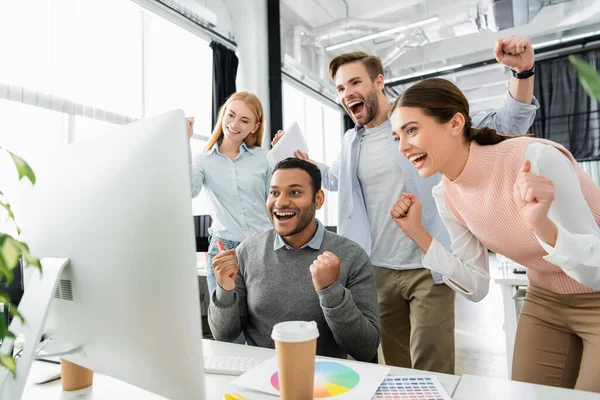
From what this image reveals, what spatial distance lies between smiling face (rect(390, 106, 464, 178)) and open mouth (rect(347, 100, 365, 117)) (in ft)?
1.81

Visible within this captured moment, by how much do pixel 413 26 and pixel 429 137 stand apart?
4002mm

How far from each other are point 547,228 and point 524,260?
0.34m

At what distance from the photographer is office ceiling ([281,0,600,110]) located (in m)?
4.71


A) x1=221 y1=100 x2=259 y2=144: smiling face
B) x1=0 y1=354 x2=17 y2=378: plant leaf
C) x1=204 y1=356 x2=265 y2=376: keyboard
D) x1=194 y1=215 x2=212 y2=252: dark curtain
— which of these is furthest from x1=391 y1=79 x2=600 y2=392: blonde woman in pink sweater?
x1=194 y1=215 x2=212 y2=252: dark curtain

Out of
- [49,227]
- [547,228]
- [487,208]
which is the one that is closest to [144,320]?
[49,227]

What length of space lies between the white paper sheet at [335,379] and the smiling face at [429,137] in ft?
2.09

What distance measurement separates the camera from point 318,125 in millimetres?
6547

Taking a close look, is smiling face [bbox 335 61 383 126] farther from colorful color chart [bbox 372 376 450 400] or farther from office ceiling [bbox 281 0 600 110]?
office ceiling [bbox 281 0 600 110]

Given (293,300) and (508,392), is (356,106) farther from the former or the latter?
(508,392)

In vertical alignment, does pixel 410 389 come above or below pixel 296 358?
below

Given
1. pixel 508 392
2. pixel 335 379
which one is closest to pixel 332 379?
pixel 335 379

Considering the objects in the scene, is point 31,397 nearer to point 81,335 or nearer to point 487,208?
point 81,335

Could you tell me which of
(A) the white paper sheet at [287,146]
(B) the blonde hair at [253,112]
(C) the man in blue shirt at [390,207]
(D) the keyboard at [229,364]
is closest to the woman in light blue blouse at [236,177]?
(B) the blonde hair at [253,112]

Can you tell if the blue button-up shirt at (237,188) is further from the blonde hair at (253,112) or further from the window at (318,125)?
the window at (318,125)
